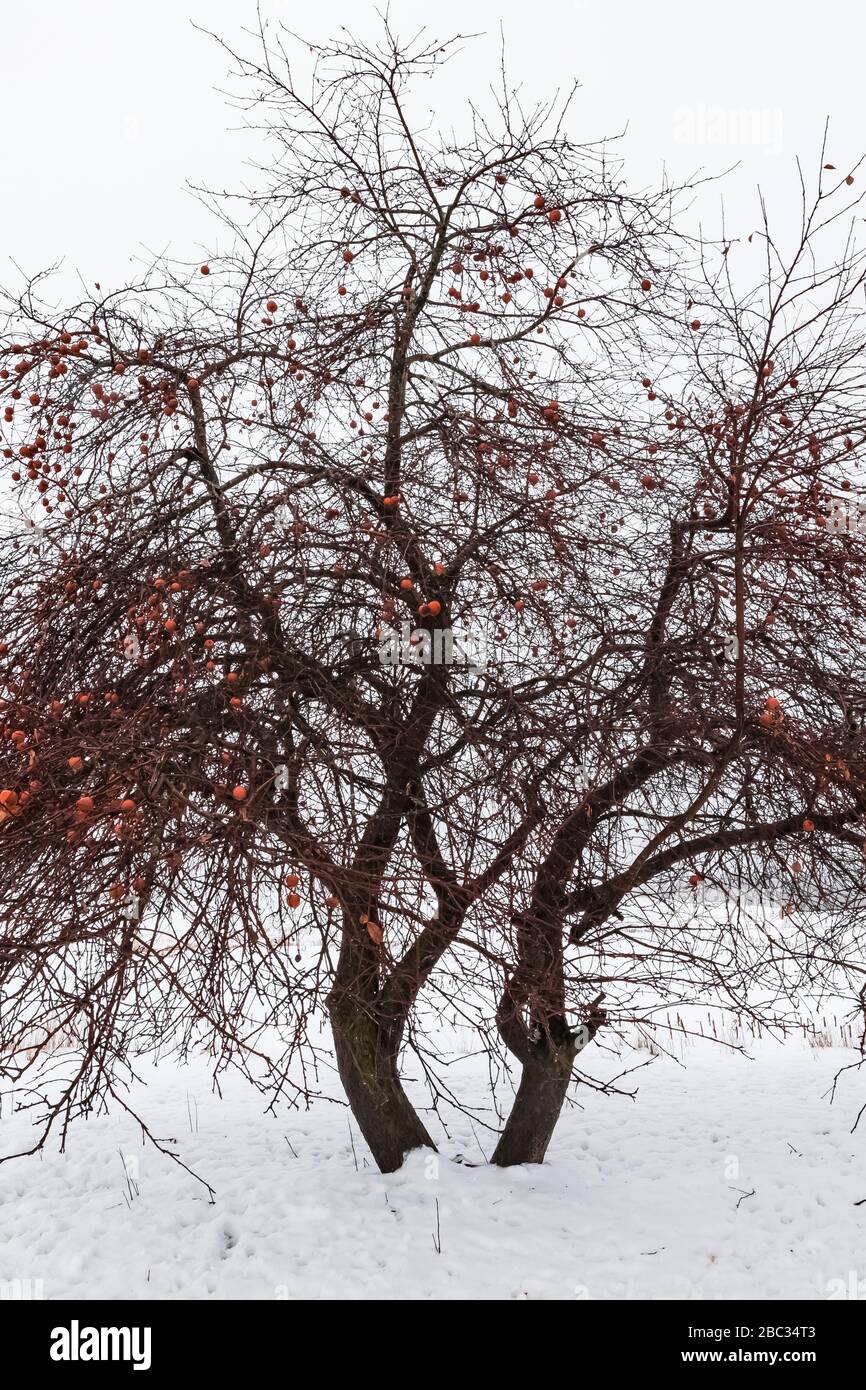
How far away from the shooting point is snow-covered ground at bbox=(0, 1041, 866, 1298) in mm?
4660

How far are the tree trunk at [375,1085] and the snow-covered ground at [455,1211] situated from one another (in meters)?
0.13

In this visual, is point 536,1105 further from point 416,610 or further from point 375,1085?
point 416,610

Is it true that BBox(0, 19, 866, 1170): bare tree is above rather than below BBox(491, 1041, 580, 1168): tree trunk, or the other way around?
above

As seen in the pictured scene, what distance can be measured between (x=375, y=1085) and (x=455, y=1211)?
26.9 inches

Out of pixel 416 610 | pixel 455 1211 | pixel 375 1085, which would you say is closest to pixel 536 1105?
pixel 455 1211

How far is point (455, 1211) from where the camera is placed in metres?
5.13

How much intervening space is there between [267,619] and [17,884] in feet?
4.22

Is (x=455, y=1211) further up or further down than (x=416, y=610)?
further down

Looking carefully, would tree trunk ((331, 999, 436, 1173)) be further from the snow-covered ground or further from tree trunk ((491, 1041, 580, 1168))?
tree trunk ((491, 1041, 580, 1168))

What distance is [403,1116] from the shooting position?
5.67 meters

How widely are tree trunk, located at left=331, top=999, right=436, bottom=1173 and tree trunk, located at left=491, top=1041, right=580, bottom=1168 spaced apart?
17.8 inches
